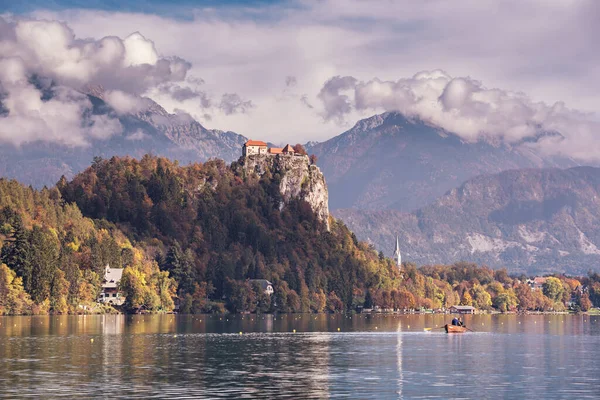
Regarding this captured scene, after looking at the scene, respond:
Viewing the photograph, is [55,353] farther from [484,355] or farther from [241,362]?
[484,355]

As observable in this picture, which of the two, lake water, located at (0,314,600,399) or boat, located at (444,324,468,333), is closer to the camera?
lake water, located at (0,314,600,399)

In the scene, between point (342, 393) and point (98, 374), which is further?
point (98, 374)

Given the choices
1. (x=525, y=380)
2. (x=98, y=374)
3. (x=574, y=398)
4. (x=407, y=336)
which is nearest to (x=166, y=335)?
(x=407, y=336)

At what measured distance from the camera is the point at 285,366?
103 meters

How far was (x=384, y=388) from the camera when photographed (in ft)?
276

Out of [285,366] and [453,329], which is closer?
[285,366]

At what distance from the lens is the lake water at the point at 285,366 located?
8200cm

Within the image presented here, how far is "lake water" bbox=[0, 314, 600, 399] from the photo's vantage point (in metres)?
82.0

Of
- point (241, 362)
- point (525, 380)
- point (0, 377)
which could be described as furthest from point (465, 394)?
point (0, 377)

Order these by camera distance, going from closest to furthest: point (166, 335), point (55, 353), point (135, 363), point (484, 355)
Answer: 1. point (135, 363)
2. point (55, 353)
3. point (484, 355)
4. point (166, 335)

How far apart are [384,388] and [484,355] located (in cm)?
4003

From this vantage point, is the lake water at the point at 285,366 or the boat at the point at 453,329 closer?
the lake water at the point at 285,366

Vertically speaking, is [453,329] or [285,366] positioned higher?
[453,329]

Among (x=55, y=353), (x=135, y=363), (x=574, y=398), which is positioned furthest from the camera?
(x=55, y=353)
